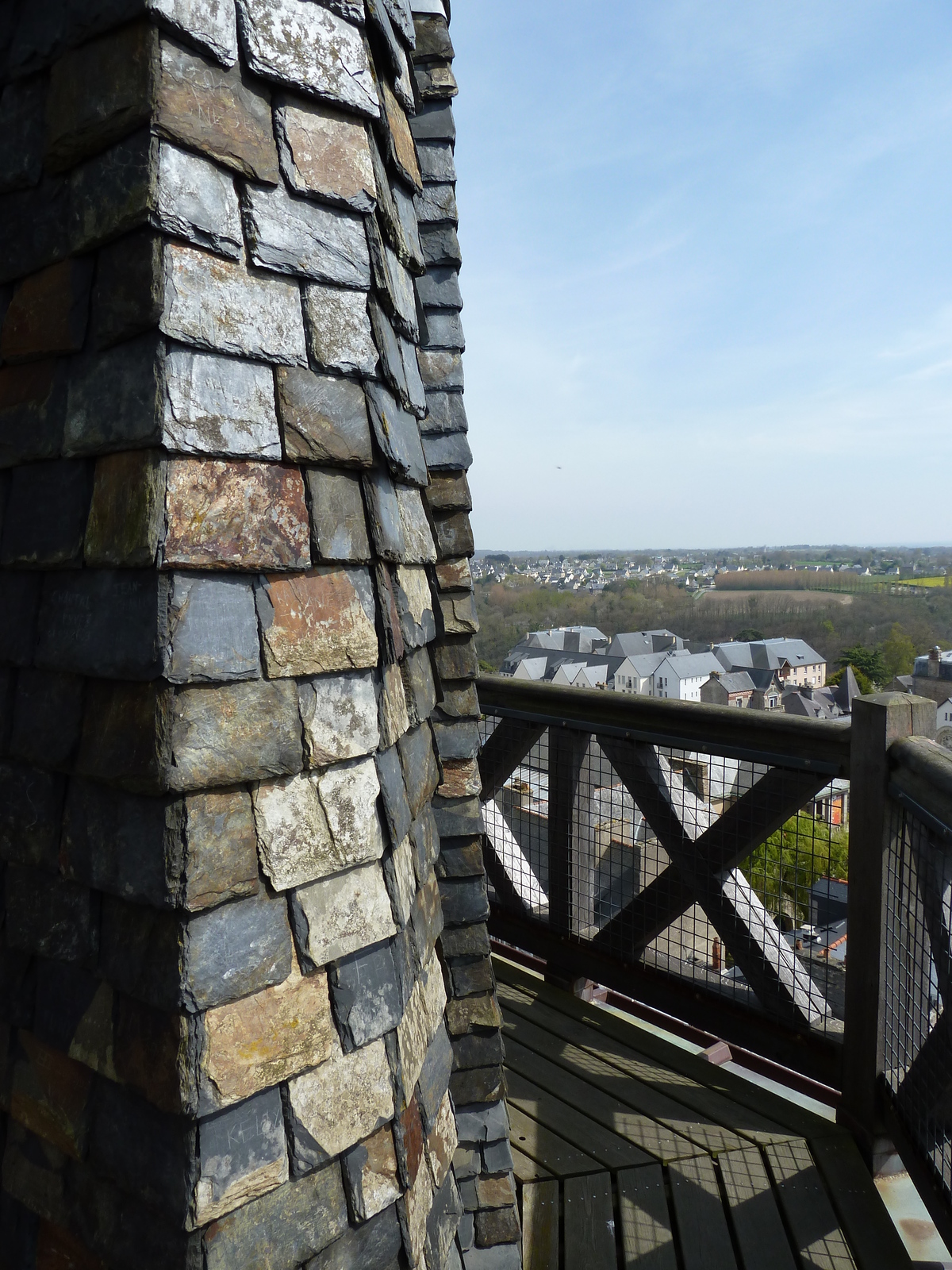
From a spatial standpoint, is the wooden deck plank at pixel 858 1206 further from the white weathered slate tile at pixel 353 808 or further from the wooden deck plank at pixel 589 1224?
the white weathered slate tile at pixel 353 808

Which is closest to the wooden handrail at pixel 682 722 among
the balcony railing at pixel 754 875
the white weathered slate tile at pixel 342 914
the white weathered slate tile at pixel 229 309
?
the balcony railing at pixel 754 875

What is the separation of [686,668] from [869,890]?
141 cm

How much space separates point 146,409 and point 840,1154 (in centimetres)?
239

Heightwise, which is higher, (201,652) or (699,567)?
(699,567)

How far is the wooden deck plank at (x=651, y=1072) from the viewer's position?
206 cm

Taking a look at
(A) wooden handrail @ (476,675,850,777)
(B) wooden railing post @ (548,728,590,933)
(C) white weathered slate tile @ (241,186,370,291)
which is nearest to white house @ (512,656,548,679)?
(A) wooden handrail @ (476,675,850,777)

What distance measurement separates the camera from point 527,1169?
1950 millimetres

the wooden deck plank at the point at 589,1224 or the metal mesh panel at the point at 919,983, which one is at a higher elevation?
the metal mesh panel at the point at 919,983

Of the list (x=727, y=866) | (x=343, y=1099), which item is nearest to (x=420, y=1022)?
(x=343, y=1099)

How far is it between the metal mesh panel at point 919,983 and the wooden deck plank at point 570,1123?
69 centimetres

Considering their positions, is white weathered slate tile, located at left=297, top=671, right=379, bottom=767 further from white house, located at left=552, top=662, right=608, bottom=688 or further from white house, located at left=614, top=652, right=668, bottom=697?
white house, located at left=614, top=652, right=668, bottom=697

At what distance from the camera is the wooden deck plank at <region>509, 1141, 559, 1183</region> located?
6.30 ft

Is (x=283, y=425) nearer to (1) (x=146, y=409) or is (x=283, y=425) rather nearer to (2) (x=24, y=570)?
(1) (x=146, y=409)

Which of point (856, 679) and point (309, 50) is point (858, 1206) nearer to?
point (856, 679)
